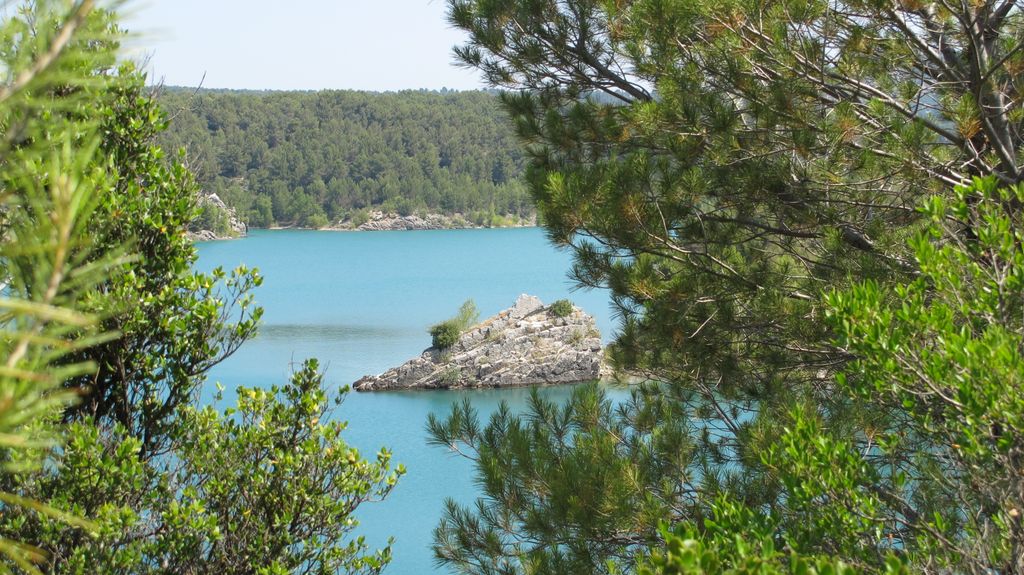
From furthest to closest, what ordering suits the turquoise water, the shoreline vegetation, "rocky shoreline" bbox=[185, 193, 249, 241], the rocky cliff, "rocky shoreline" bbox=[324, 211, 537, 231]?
1. "rocky shoreline" bbox=[324, 211, 537, 231]
2. the shoreline vegetation
3. "rocky shoreline" bbox=[185, 193, 249, 241]
4. the rocky cliff
5. the turquoise water

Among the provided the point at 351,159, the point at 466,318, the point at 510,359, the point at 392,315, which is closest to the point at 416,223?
the point at 351,159

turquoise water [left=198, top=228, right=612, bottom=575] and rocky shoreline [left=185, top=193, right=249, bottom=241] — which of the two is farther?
rocky shoreline [left=185, top=193, right=249, bottom=241]

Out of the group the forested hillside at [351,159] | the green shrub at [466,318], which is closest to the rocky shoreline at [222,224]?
the forested hillside at [351,159]

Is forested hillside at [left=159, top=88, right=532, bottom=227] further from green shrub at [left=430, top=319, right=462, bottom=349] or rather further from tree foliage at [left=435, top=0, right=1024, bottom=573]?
tree foliage at [left=435, top=0, right=1024, bottom=573]

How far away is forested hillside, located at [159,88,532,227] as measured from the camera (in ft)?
239

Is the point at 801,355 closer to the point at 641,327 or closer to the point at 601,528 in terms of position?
the point at 641,327

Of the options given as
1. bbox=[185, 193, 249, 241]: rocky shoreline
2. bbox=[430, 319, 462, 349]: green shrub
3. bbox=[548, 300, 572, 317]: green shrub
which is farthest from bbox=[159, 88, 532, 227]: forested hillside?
bbox=[430, 319, 462, 349]: green shrub

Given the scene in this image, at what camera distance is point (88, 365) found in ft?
2.60

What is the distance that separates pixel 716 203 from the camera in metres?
5.34

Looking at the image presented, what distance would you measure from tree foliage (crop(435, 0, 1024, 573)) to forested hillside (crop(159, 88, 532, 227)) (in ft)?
210

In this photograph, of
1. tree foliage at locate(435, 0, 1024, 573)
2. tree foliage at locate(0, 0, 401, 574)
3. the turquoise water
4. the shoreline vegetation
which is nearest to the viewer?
tree foliage at locate(0, 0, 401, 574)

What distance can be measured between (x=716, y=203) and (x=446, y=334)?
1790 cm

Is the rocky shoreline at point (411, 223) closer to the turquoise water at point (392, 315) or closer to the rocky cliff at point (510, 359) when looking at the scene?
the turquoise water at point (392, 315)

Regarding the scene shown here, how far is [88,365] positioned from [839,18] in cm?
444
